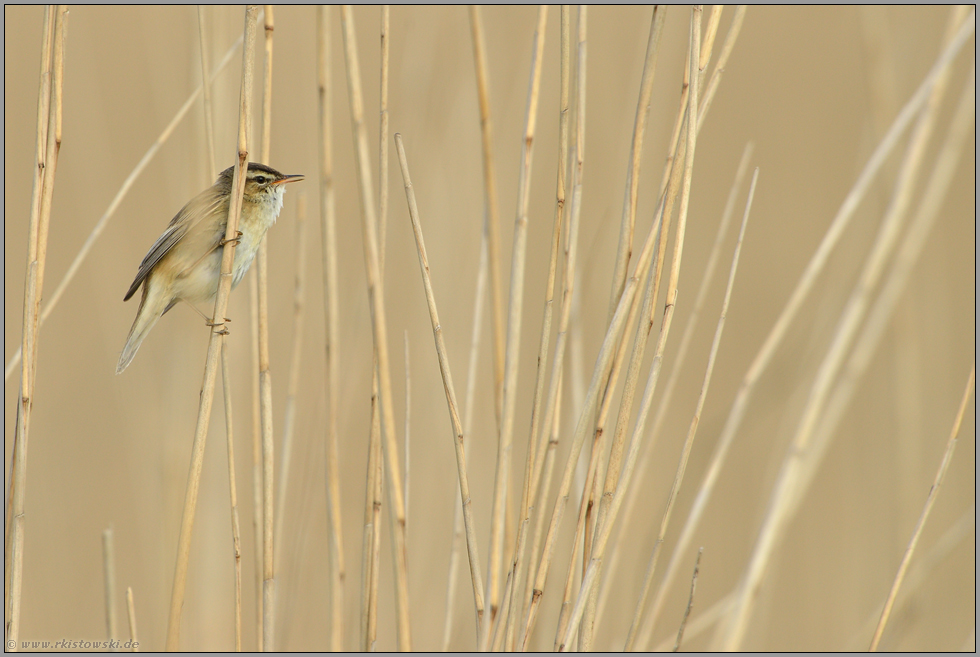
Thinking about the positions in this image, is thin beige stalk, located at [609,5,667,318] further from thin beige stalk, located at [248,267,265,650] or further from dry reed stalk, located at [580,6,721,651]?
thin beige stalk, located at [248,267,265,650]

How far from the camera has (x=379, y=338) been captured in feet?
4.59

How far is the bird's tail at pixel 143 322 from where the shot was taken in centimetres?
229

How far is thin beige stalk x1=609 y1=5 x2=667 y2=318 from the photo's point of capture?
1430mm

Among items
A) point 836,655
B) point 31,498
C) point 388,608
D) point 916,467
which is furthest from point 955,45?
point 31,498

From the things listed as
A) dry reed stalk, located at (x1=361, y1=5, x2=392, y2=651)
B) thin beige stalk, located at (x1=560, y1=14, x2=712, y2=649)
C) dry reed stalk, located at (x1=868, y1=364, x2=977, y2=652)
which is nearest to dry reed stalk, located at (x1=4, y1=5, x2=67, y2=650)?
dry reed stalk, located at (x1=361, y1=5, x2=392, y2=651)

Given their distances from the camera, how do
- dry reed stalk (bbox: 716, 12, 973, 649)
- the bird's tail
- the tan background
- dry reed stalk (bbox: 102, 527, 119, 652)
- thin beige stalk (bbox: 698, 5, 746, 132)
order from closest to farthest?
dry reed stalk (bbox: 716, 12, 973, 649)
thin beige stalk (bbox: 698, 5, 746, 132)
dry reed stalk (bbox: 102, 527, 119, 652)
the bird's tail
the tan background

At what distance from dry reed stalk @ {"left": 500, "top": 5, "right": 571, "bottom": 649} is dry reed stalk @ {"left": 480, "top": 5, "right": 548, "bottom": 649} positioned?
0.15 ft

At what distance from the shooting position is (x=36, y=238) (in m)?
1.44

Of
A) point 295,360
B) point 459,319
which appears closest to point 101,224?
point 295,360

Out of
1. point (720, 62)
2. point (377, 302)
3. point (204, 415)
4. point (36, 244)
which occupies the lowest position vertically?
point (204, 415)

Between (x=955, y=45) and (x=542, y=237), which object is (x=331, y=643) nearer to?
(x=955, y=45)

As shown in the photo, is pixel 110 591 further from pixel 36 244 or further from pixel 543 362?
pixel 543 362

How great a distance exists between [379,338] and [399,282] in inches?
65.5

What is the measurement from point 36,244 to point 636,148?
116cm
